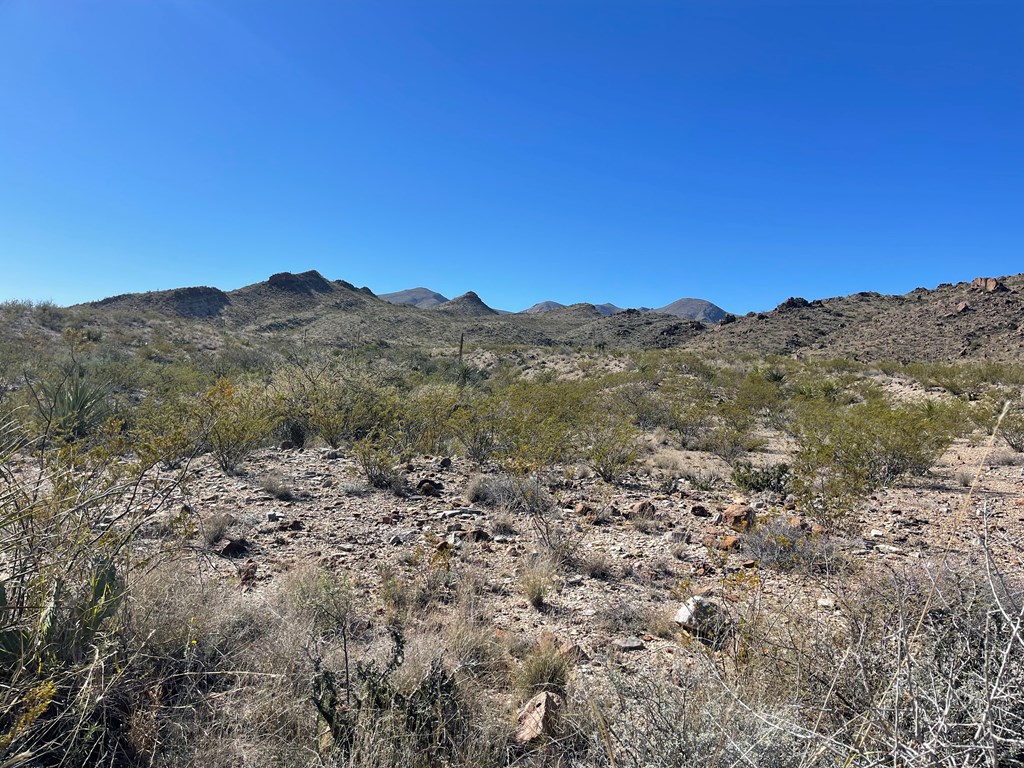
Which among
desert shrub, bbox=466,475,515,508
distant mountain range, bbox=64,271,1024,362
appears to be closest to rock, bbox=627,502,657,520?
desert shrub, bbox=466,475,515,508

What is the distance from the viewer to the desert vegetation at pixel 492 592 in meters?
2.05

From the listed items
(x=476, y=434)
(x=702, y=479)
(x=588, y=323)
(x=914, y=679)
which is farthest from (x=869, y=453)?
(x=588, y=323)

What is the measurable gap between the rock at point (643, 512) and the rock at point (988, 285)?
4740cm

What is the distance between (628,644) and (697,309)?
150 metres

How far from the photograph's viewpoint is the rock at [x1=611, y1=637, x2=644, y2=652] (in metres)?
3.33

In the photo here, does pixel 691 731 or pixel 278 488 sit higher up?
pixel 278 488

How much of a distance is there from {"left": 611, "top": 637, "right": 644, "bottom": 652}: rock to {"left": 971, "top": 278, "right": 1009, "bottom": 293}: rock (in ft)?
164

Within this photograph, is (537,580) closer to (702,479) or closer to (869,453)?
(702,479)

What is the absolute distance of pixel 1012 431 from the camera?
31.8 feet

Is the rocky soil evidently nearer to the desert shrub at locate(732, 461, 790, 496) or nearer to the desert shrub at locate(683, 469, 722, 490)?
the desert shrub at locate(683, 469, 722, 490)

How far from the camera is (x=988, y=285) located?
129 ft

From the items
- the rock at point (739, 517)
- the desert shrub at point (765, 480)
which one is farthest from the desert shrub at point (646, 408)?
the rock at point (739, 517)

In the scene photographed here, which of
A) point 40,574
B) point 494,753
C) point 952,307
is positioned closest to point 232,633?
point 40,574

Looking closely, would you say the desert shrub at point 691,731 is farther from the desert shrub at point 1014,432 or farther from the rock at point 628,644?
the desert shrub at point 1014,432
